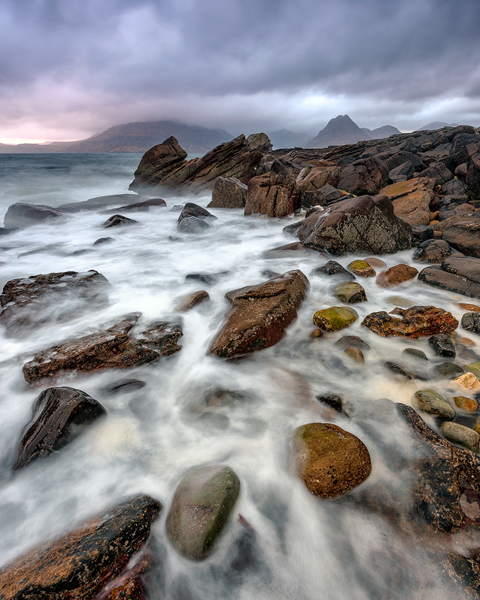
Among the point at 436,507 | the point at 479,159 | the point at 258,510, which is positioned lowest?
the point at 258,510

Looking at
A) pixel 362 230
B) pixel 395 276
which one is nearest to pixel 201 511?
pixel 395 276

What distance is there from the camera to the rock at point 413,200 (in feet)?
24.4

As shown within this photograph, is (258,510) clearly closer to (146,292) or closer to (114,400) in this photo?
(114,400)

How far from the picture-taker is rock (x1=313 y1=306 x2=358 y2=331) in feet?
11.8

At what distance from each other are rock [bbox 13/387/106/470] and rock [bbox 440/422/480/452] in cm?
282

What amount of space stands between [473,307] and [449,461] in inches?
109

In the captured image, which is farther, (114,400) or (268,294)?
(268,294)

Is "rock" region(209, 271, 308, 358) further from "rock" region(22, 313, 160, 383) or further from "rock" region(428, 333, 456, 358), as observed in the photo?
"rock" region(428, 333, 456, 358)

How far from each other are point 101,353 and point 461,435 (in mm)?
3306

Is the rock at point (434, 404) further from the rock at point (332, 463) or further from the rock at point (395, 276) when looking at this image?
the rock at point (395, 276)

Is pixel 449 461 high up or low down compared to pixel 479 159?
down

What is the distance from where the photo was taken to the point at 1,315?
157 inches

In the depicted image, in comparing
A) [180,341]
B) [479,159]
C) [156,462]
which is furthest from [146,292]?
[479,159]

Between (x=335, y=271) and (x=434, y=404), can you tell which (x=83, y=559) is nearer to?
(x=434, y=404)
